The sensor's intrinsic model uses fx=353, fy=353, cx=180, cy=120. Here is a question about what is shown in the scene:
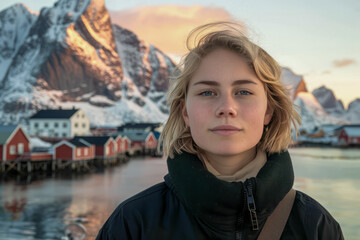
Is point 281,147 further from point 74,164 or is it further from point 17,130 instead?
point 74,164

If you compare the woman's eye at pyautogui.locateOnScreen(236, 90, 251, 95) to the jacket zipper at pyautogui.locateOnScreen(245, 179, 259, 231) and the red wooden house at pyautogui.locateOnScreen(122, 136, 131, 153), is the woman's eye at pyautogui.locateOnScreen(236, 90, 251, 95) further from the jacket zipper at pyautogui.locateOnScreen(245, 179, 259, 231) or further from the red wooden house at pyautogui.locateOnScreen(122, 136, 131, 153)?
the red wooden house at pyautogui.locateOnScreen(122, 136, 131, 153)

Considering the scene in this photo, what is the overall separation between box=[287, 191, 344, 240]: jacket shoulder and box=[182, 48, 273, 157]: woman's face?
444 millimetres

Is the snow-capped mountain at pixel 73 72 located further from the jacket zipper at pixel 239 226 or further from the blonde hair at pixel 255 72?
the jacket zipper at pixel 239 226

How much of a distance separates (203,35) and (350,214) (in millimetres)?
21677

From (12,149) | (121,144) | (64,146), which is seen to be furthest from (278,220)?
(121,144)

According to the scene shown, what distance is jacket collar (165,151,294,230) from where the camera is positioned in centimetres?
180

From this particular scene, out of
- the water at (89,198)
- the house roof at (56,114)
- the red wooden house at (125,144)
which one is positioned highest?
the house roof at (56,114)

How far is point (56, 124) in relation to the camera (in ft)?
220

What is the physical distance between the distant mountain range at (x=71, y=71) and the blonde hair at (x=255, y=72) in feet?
447

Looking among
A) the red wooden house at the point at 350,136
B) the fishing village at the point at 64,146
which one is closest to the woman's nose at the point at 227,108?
the fishing village at the point at 64,146

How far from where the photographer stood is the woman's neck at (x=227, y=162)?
82.6 inches

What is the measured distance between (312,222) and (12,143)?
3892cm

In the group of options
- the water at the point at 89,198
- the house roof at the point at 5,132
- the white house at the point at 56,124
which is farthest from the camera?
the white house at the point at 56,124

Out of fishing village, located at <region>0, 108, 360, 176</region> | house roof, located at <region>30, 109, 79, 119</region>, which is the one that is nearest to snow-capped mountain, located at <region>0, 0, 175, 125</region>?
fishing village, located at <region>0, 108, 360, 176</region>
